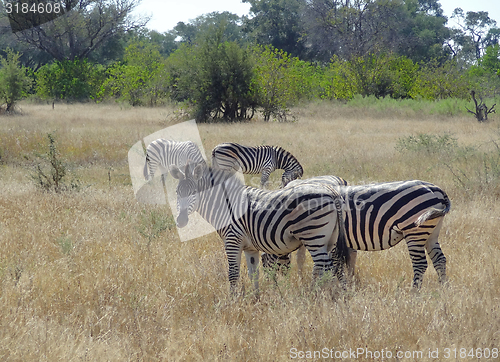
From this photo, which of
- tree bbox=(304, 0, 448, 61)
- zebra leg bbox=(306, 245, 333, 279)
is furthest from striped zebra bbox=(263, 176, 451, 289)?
tree bbox=(304, 0, 448, 61)

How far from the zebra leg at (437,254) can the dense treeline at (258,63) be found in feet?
60.0

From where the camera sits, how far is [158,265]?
16.1 feet

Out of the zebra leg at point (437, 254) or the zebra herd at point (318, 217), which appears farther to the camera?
the zebra leg at point (437, 254)

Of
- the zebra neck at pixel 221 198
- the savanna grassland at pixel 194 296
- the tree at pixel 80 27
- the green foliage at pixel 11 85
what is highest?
the tree at pixel 80 27

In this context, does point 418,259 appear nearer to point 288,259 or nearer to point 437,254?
point 437,254

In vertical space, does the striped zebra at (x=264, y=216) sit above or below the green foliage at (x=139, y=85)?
below

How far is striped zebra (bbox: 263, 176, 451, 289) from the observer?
13.5ft

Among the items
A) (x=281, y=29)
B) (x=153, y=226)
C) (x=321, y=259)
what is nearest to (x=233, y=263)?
(x=321, y=259)

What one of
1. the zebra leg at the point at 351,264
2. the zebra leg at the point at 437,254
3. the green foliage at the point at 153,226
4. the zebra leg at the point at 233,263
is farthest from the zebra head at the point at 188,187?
the zebra leg at the point at 437,254

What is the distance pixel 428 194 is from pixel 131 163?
31.5ft

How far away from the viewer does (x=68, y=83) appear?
34.7m

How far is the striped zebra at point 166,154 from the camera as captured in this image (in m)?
10.1

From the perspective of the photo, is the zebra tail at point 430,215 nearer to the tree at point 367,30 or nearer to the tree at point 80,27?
the tree at point 367,30

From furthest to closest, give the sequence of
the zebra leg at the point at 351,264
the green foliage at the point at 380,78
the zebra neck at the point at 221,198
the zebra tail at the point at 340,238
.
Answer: the green foliage at the point at 380,78 → the zebra leg at the point at 351,264 → the zebra neck at the point at 221,198 → the zebra tail at the point at 340,238
